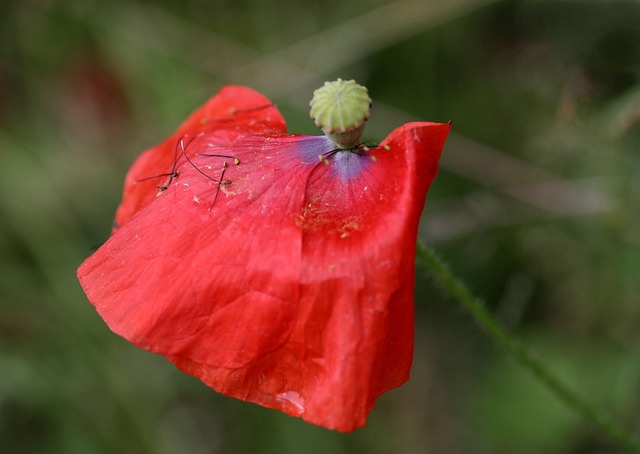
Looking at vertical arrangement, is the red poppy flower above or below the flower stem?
above

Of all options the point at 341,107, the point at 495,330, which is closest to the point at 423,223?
the point at 495,330

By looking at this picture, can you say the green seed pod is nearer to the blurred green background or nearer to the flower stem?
the flower stem

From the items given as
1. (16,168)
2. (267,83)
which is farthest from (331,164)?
(16,168)

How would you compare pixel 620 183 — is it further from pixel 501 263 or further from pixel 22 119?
pixel 22 119

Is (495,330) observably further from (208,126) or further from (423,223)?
(423,223)

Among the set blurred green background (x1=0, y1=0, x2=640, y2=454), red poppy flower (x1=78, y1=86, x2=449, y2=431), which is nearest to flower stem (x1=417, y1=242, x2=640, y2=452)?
red poppy flower (x1=78, y1=86, x2=449, y2=431)

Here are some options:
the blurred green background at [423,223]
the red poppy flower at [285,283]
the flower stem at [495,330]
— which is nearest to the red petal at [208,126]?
the red poppy flower at [285,283]

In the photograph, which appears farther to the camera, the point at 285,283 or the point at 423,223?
the point at 423,223
